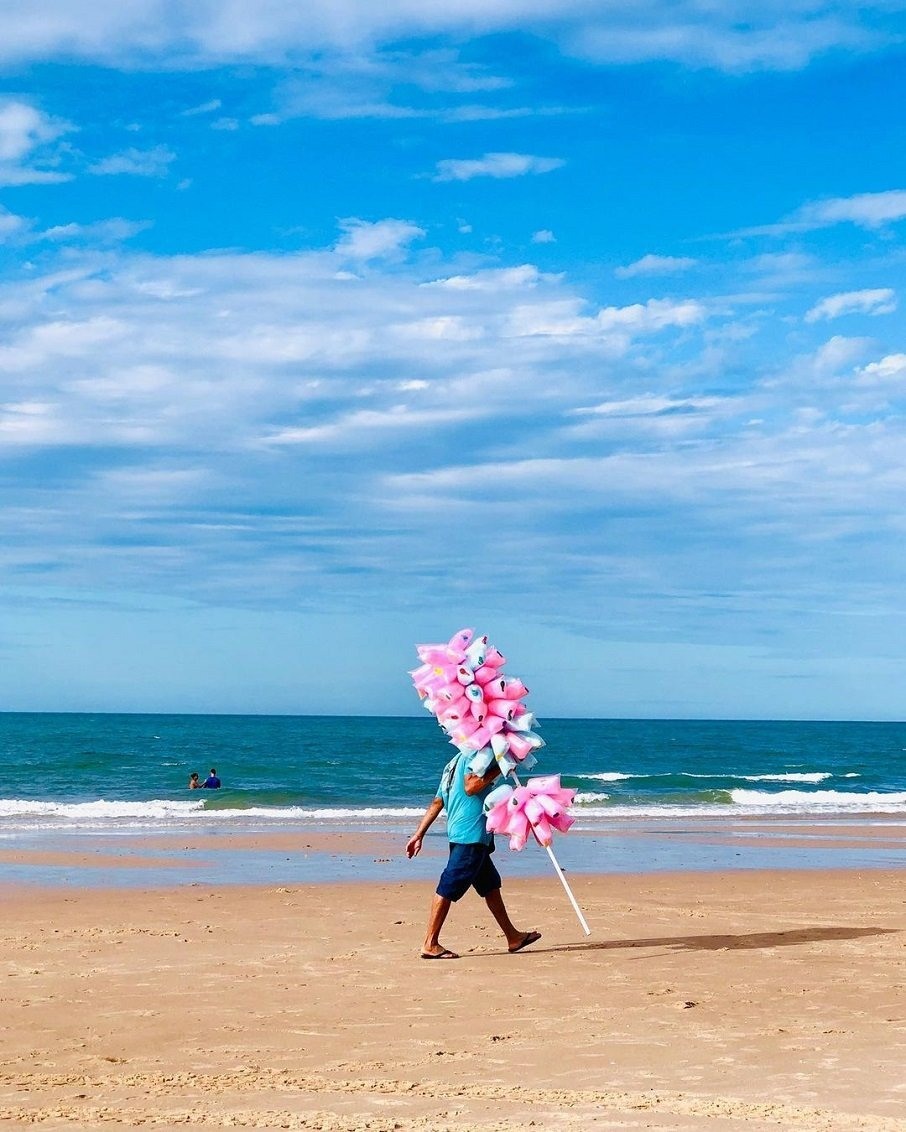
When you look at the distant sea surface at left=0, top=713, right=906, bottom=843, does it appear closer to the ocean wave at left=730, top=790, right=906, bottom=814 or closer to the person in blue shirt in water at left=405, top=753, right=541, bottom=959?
the ocean wave at left=730, top=790, right=906, bottom=814

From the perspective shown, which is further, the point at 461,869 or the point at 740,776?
the point at 740,776

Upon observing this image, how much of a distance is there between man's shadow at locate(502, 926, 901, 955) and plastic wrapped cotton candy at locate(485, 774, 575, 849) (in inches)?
43.6

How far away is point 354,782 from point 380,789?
2.94 metres

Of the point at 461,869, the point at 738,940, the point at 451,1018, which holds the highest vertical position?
the point at 461,869

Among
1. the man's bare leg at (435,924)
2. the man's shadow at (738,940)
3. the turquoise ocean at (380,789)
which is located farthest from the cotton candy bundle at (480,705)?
the turquoise ocean at (380,789)

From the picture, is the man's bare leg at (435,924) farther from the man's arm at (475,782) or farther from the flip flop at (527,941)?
the man's arm at (475,782)

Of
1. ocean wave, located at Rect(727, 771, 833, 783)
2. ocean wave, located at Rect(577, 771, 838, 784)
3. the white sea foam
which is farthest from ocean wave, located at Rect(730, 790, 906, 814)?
the white sea foam

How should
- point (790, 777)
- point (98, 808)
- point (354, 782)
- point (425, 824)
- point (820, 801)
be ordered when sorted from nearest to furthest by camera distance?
point (425, 824) < point (98, 808) < point (820, 801) < point (354, 782) < point (790, 777)

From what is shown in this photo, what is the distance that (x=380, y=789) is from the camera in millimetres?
38406

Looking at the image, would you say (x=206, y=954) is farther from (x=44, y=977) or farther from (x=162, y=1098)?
(x=162, y=1098)

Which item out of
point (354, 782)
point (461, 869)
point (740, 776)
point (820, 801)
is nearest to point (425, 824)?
point (461, 869)

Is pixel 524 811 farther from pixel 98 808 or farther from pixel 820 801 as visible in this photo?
pixel 820 801

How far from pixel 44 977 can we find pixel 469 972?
3.07 meters

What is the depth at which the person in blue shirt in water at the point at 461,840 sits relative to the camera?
31.1 feet
